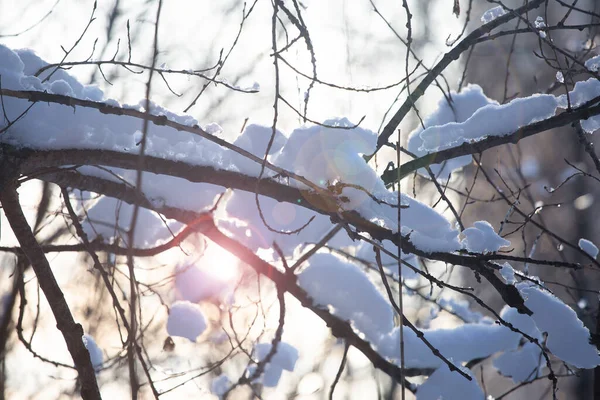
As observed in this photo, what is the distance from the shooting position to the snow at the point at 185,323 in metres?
2.37

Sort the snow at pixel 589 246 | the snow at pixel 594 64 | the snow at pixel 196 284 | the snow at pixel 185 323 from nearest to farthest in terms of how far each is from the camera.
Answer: the snow at pixel 594 64 < the snow at pixel 589 246 < the snow at pixel 185 323 < the snow at pixel 196 284

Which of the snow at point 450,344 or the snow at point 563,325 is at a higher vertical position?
the snow at point 450,344

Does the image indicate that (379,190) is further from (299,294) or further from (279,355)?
(279,355)

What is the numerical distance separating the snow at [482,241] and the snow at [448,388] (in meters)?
0.58

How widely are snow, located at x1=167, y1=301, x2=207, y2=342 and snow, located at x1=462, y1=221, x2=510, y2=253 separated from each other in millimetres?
1447

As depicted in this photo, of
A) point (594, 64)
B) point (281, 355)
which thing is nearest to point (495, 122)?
point (594, 64)

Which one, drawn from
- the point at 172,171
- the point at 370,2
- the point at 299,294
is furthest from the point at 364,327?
the point at 370,2

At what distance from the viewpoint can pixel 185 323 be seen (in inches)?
93.7

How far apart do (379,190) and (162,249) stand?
1.12 metres

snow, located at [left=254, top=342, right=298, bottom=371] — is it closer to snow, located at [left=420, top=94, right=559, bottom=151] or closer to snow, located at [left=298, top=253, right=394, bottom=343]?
snow, located at [left=298, top=253, right=394, bottom=343]

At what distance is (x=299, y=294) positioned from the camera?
2.20 metres

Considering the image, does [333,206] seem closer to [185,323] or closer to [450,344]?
[450,344]

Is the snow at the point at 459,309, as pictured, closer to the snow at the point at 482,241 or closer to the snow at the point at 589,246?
the snow at the point at 589,246

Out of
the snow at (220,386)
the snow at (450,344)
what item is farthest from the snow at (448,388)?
the snow at (220,386)
